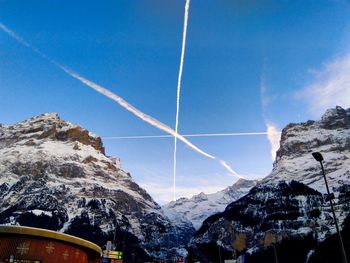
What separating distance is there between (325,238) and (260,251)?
36.1 meters

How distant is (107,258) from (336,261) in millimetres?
118779

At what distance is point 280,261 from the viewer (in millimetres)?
178750

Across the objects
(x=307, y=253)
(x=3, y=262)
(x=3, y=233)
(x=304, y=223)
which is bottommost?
(x=3, y=262)

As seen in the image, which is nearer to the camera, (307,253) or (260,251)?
(307,253)

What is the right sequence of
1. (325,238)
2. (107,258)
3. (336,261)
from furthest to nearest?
1. (325,238)
2. (336,261)
3. (107,258)

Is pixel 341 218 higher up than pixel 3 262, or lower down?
higher up

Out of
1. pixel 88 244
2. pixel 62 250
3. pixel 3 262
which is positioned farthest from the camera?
pixel 88 244

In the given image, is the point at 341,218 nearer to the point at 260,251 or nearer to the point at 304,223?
the point at 304,223

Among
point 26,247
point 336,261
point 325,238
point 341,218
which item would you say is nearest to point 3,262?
point 26,247

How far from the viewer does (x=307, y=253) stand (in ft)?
569

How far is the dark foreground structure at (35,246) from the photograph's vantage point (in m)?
44.0

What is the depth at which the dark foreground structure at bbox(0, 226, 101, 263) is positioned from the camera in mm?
43969

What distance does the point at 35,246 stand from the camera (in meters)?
46.8

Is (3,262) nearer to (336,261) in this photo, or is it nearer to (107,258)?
(107,258)
